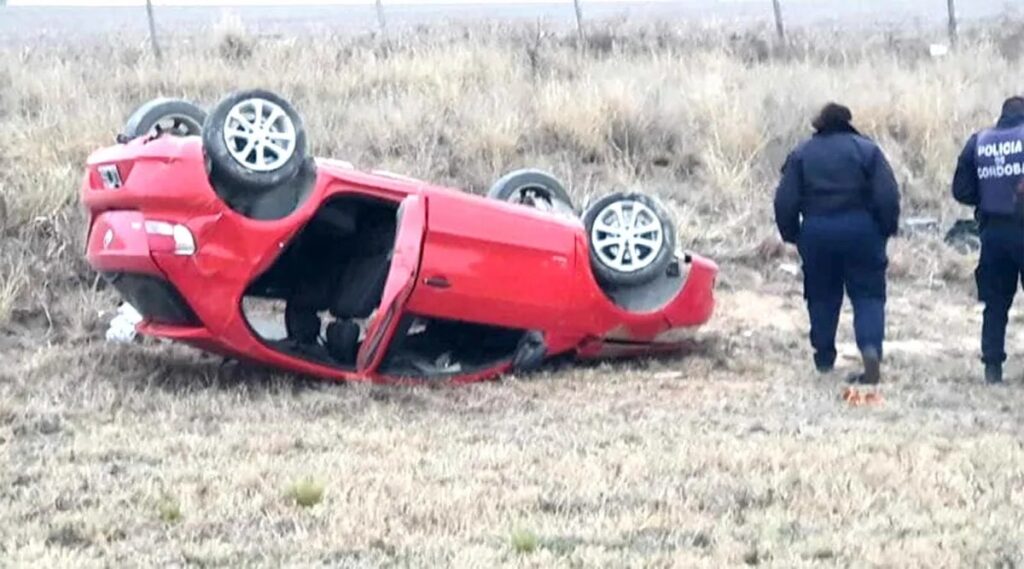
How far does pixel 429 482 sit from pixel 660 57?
520 inches

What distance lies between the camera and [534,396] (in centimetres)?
998

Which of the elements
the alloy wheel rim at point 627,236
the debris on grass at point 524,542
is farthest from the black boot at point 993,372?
the debris on grass at point 524,542

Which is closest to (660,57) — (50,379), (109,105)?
(109,105)

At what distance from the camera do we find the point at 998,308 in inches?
429

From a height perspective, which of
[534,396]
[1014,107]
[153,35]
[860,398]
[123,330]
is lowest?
[860,398]

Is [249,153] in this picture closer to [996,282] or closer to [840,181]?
[840,181]

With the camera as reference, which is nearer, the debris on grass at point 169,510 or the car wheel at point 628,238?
the debris on grass at point 169,510

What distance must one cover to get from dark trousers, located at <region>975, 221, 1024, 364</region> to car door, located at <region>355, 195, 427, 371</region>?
3.14m

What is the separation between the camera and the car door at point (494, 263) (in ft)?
32.9

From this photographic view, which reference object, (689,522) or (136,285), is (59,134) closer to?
(136,285)

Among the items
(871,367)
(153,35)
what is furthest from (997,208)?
(153,35)

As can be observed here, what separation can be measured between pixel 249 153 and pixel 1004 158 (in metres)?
4.01

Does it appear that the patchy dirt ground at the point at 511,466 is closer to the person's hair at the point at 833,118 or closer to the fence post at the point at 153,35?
the person's hair at the point at 833,118

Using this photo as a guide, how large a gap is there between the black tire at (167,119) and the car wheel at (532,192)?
180cm
